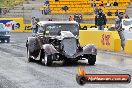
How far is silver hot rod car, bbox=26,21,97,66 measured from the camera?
1720 centimetres

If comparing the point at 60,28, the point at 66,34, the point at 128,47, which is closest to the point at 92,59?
the point at 66,34

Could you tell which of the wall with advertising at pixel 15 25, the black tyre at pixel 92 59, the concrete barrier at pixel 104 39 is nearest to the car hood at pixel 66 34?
the black tyre at pixel 92 59

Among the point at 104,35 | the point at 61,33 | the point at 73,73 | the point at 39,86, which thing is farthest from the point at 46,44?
the point at 104,35

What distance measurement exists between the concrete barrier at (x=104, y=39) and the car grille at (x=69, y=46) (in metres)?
7.83

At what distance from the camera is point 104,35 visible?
86.2 feet

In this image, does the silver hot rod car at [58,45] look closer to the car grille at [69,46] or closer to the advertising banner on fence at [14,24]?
the car grille at [69,46]

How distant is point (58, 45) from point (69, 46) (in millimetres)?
588

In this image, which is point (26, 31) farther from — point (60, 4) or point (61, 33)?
point (61, 33)

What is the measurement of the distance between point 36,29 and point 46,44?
2.17 m

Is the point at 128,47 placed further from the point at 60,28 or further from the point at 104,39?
the point at 60,28

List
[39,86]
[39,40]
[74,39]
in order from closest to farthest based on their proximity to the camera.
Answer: [39,86] < [74,39] < [39,40]

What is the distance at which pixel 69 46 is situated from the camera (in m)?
17.2

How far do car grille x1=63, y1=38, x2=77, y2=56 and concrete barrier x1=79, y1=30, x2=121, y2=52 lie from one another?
25.7ft

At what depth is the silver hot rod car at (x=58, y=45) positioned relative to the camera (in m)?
17.2
